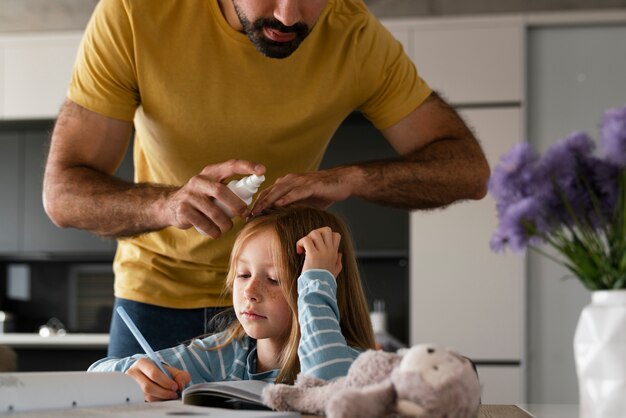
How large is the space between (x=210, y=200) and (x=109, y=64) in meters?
0.50

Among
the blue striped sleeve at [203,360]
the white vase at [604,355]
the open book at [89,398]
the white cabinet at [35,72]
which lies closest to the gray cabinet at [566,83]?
the white cabinet at [35,72]

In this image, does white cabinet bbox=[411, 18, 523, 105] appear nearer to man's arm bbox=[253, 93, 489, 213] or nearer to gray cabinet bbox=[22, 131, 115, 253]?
gray cabinet bbox=[22, 131, 115, 253]

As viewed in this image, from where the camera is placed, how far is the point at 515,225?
83 cm

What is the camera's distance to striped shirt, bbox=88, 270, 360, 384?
1.16 metres

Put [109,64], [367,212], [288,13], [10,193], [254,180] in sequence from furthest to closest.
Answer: [10,193], [367,212], [109,64], [288,13], [254,180]

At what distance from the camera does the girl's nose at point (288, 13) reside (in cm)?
161

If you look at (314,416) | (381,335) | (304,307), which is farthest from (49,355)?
(314,416)

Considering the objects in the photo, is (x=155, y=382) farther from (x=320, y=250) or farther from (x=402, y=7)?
(x=402, y=7)

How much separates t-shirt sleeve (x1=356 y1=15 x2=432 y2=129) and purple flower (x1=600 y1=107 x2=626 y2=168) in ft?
3.50

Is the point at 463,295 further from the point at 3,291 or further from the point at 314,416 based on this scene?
the point at 314,416

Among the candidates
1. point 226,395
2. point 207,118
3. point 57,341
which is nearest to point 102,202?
point 207,118

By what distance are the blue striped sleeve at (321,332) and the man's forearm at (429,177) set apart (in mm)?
385

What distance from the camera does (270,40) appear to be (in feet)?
5.46

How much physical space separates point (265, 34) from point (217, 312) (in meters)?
0.54
